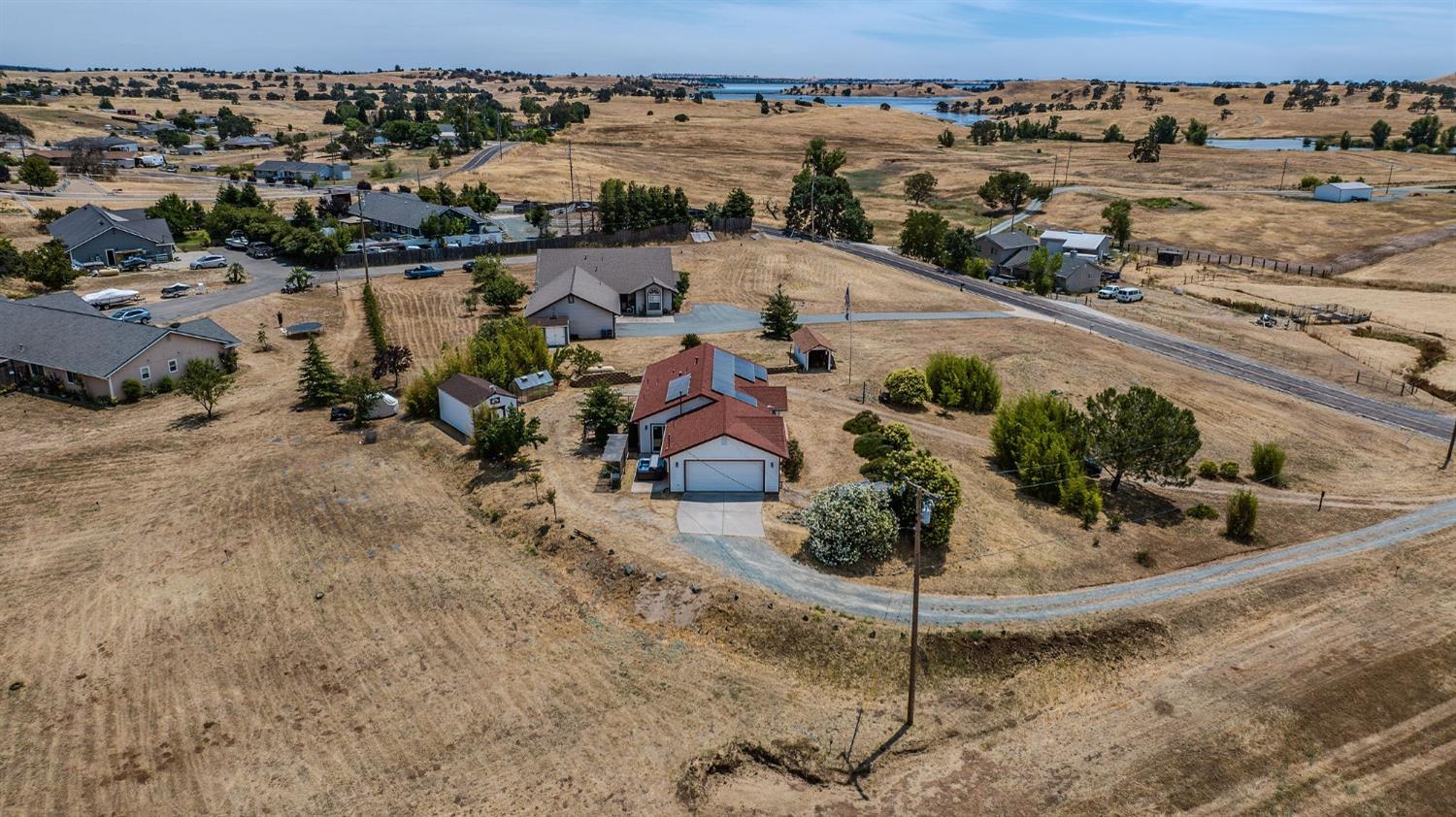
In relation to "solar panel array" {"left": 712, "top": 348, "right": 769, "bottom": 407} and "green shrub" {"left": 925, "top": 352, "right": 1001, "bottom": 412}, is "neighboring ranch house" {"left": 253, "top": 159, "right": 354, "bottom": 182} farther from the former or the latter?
"green shrub" {"left": 925, "top": 352, "right": 1001, "bottom": 412}

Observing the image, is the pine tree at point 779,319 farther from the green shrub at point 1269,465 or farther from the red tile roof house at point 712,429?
the green shrub at point 1269,465

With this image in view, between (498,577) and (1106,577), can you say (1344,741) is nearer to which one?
(1106,577)

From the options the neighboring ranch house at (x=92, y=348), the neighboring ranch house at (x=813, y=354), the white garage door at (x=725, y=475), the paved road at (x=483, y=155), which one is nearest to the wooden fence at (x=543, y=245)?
the neighboring ranch house at (x=92, y=348)

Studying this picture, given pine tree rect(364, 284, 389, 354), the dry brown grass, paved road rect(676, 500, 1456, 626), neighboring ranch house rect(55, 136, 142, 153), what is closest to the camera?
paved road rect(676, 500, 1456, 626)

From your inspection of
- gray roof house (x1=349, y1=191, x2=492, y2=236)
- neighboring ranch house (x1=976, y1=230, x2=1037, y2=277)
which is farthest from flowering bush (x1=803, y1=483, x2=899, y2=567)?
gray roof house (x1=349, y1=191, x2=492, y2=236)

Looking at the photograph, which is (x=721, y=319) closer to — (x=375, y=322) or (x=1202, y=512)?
(x=375, y=322)

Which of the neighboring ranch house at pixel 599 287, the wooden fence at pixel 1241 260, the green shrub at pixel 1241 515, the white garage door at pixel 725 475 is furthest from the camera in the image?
the wooden fence at pixel 1241 260
